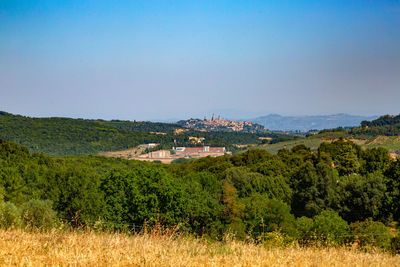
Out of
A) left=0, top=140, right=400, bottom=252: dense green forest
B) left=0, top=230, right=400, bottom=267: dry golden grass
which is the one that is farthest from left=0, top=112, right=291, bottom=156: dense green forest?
left=0, top=230, right=400, bottom=267: dry golden grass

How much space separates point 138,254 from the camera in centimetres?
394

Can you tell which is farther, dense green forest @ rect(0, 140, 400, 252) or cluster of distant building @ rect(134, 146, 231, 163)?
cluster of distant building @ rect(134, 146, 231, 163)

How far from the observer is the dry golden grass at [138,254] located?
Answer: 3.67 m

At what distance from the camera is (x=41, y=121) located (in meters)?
148

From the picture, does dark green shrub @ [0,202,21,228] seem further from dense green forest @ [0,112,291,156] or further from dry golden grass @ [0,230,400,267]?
dense green forest @ [0,112,291,156]

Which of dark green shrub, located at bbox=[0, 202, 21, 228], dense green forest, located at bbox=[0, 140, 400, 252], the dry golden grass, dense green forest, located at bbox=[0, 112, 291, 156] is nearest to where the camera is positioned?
the dry golden grass

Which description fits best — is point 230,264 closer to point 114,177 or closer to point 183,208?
point 183,208

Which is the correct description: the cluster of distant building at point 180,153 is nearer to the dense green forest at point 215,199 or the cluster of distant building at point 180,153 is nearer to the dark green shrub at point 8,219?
the dense green forest at point 215,199

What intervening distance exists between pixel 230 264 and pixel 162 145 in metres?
144

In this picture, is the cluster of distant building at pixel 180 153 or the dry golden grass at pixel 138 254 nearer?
the dry golden grass at pixel 138 254

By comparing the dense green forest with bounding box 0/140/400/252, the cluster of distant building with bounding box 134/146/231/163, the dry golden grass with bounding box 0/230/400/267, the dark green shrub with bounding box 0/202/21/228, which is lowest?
the cluster of distant building with bounding box 134/146/231/163

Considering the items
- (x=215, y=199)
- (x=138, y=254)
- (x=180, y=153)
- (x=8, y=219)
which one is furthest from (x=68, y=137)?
→ (x=138, y=254)

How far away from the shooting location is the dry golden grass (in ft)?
12.0

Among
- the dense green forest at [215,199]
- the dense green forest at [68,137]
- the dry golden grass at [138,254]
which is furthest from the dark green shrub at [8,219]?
the dense green forest at [68,137]
